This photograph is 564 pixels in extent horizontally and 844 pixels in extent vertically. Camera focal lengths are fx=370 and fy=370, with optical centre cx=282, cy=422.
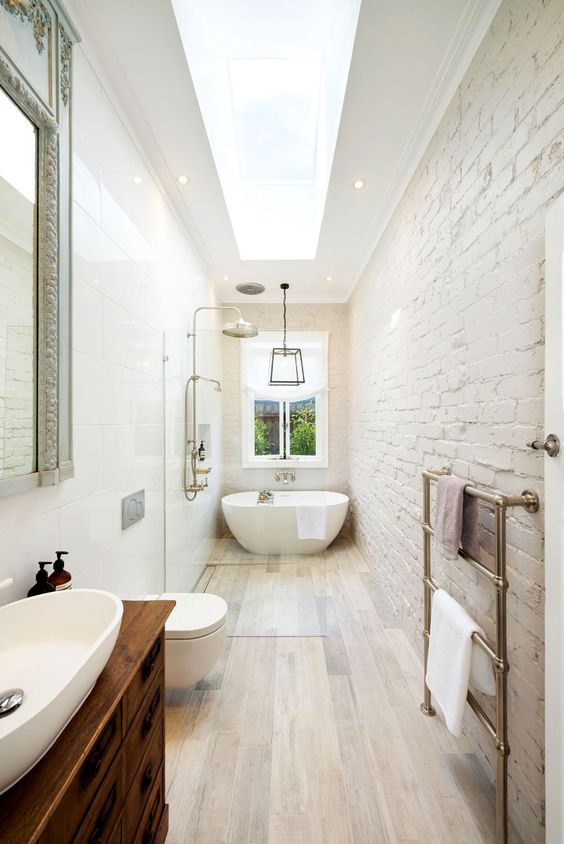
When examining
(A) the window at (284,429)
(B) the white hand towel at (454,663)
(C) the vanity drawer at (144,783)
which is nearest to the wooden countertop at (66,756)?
(C) the vanity drawer at (144,783)

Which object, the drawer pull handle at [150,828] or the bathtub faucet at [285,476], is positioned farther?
the bathtub faucet at [285,476]

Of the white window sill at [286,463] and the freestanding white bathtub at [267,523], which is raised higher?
the white window sill at [286,463]

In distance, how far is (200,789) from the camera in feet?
4.36

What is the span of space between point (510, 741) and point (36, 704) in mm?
1420

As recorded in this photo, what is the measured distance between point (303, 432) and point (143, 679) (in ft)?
8.79

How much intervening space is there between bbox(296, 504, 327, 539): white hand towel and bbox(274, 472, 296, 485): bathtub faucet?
0.24 metres

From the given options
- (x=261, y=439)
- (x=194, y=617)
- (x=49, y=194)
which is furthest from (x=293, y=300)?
(x=194, y=617)

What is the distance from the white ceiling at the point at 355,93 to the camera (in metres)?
1.32

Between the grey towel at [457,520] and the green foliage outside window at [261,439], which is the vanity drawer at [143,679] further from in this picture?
the green foliage outside window at [261,439]

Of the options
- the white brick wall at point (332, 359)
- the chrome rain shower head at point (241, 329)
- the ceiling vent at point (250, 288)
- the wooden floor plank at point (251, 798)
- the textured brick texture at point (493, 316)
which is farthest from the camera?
the white brick wall at point (332, 359)

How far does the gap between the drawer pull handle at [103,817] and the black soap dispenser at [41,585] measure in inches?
19.4

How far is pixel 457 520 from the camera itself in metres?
1.40

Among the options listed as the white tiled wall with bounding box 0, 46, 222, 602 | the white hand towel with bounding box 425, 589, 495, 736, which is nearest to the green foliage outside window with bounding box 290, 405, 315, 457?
the white tiled wall with bounding box 0, 46, 222, 602

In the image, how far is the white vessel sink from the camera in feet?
1.80
